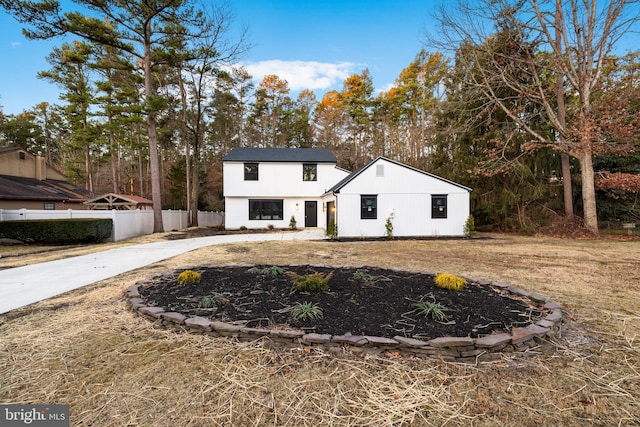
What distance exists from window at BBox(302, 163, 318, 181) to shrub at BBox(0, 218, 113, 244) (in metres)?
10.8

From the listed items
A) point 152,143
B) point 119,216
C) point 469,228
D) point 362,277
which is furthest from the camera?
point 152,143

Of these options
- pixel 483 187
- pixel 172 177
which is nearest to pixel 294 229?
pixel 483 187

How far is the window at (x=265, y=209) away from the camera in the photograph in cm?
1814

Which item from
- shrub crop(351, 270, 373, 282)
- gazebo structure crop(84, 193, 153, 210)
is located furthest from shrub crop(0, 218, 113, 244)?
shrub crop(351, 270, 373, 282)

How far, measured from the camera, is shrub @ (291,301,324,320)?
296 centimetres

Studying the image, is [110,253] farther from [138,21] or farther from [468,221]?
[468,221]

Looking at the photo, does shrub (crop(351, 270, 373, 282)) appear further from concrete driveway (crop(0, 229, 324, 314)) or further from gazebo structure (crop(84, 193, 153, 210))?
gazebo structure (crop(84, 193, 153, 210))

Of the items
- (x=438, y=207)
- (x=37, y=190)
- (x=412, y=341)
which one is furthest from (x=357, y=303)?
(x=37, y=190)

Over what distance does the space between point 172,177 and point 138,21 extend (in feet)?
40.5

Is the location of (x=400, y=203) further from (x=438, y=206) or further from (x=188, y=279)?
(x=188, y=279)

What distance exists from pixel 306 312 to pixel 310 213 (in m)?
15.7

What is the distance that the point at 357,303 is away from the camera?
11.0ft

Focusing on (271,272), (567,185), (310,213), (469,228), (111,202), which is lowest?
(271,272)

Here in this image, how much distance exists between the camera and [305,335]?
255 centimetres
